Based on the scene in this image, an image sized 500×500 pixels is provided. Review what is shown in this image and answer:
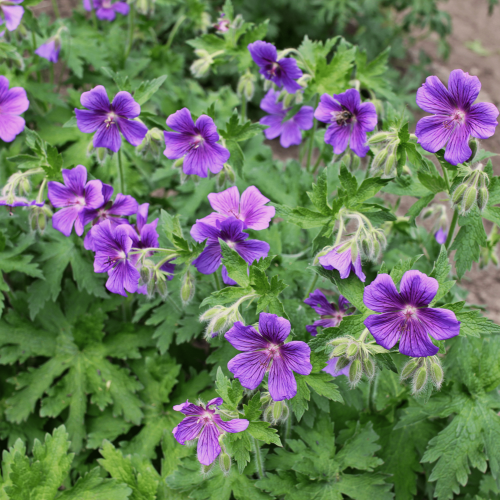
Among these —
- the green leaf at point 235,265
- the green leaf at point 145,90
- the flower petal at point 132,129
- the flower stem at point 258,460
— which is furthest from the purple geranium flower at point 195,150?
the flower stem at point 258,460

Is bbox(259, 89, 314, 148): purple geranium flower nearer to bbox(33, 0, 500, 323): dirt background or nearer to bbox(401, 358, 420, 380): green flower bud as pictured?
bbox(401, 358, 420, 380): green flower bud

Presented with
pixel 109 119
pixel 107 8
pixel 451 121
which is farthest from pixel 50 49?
pixel 451 121

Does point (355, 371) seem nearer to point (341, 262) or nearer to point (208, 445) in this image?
point (341, 262)

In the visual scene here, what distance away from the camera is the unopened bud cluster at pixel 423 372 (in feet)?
5.74

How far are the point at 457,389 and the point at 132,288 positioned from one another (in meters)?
Result: 1.51

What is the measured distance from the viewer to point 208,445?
5.49 ft

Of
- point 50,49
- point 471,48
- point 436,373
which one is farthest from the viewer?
point 471,48

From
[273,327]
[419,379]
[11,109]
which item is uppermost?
[273,327]

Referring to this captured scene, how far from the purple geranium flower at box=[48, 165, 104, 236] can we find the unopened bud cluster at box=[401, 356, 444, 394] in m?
1.36

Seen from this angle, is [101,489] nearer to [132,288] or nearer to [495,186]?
[132,288]

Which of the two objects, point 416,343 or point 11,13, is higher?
point 416,343

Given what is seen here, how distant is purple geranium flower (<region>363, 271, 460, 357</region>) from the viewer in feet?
5.10

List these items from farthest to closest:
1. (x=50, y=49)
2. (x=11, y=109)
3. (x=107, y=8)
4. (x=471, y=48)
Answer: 1. (x=471, y=48)
2. (x=107, y=8)
3. (x=50, y=49)
4. (x=11, y=109)

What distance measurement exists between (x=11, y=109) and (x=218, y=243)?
4.13 feet
